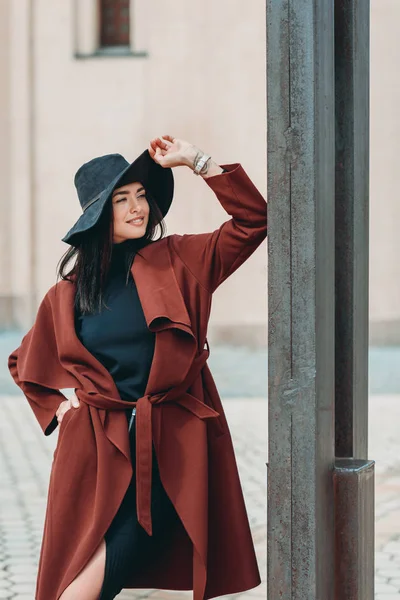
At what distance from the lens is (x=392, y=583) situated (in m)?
5.20

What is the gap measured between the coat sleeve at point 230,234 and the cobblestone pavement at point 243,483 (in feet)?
6.00

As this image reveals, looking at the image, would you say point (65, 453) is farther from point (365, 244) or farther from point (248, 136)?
point (248, 136)

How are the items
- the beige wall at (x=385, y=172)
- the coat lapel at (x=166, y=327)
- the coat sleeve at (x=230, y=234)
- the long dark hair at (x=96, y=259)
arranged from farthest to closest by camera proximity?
1. the beige wall at (x=385, y=172)
2. the long dark hair at (x=96, y=259)
3. the coat lapel at (x=166, y=327)
4. the coat sleeve at (x=230, y=234)

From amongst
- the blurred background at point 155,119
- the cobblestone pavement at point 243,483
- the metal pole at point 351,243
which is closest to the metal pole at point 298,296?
the metal pole at point 351,243

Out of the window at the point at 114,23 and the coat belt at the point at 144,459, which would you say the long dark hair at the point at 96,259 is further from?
the window at the point at 114,23

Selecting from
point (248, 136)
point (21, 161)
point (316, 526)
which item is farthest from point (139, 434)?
point (21, 161)

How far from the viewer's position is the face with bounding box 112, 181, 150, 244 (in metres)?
3.67

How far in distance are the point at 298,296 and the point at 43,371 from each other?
109 cm

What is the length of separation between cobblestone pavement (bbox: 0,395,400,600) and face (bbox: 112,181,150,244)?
6.31ft

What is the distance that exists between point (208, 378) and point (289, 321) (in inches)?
31.7

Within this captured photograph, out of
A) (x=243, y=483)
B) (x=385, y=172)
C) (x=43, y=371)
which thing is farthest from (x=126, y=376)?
(x=385, y=172)

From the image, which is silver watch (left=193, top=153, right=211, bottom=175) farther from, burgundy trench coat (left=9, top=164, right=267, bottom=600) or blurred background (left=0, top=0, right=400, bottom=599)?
blurred background (left=0, top=0, right=400, bottom=599)

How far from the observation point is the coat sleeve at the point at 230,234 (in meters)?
3.46

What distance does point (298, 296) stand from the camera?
3.07 meters
